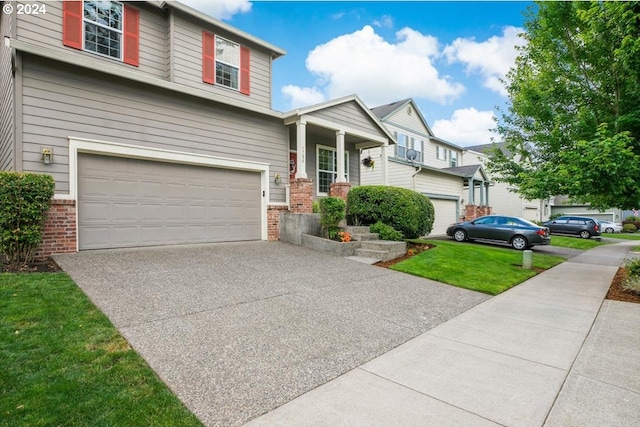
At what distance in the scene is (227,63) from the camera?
1110 cm

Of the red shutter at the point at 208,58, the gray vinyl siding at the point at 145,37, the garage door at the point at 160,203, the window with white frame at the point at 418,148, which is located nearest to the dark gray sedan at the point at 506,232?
the window with white frame at the point at 418,148

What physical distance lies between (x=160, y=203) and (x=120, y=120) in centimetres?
217

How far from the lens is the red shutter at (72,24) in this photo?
8359 mm

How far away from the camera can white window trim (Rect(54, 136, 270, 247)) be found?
23.9 ft

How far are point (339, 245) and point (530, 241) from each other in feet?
29.2

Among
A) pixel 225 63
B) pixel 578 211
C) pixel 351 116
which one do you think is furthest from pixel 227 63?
pixel 578 211

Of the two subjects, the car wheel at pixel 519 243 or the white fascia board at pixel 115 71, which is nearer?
the white fascia board at pixel 115 71

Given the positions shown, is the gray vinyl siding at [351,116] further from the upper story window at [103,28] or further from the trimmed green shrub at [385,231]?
the upper story window at [103,28]

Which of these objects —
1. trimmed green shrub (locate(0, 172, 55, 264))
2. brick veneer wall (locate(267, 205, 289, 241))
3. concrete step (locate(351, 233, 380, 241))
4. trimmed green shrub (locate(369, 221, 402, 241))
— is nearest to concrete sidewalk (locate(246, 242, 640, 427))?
concrete step (locate(351, 233, 380, 241))

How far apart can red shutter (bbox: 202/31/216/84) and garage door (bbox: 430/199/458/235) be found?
43.4ft

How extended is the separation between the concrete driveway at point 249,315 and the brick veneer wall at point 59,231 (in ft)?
1.82

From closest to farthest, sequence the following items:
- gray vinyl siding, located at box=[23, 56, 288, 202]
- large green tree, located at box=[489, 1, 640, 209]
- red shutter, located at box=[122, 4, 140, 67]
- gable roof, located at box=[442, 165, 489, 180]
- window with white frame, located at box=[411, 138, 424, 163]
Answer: large green tree, located at box=[489, 1, 640, 209], gray vinyl siding, located at box=[23, 56, 288, 202], red shutter, located at box=[122, 4, 140, 67], gable roof, located at box=[442, 165, 489, 180], window with white frame, located at box=[411, 138, 424, 163]

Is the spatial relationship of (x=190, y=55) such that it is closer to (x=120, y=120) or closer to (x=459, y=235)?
(x=120, y=120)

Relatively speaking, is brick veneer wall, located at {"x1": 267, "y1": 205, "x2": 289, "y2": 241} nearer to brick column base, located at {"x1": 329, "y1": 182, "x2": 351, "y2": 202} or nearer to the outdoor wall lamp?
brick column base, located at {"x1": 329, "y1": 182, "x2": 351, "y2": 202}
